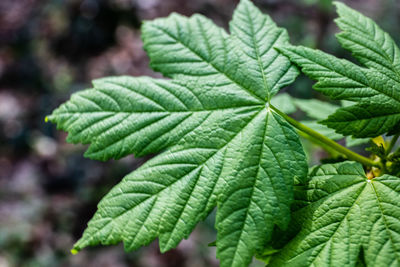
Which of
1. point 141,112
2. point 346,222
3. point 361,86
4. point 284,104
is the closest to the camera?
point 346,222

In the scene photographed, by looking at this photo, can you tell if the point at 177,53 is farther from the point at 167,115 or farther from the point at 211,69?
the point at 167,115

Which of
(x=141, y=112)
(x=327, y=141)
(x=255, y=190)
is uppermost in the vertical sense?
(x=327, y=141)

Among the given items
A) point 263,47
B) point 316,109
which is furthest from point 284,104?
point 263,47

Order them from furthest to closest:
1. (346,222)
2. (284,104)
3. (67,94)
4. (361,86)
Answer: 1. (67,94)
2. (284,104)
3. (361,86)
4. (346,222)

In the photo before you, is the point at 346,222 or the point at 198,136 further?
the point at 198,136

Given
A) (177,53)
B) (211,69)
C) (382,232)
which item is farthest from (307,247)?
(177,53)

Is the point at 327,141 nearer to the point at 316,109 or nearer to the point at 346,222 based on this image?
the point at 346,222
